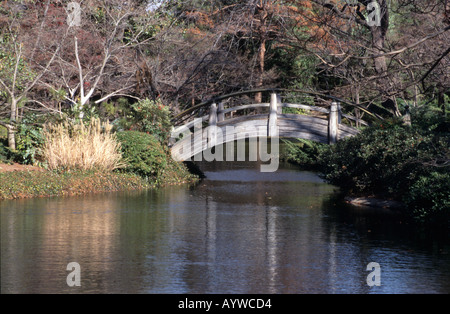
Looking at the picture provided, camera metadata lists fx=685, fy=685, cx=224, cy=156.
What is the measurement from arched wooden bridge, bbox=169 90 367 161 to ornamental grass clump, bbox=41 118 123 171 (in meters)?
2.79

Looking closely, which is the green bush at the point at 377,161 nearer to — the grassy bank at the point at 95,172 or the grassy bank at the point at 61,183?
the grassy bank at the point at 95,172

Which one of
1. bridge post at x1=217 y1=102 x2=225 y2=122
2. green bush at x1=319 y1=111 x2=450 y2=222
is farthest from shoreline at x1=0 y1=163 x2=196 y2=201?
green bush at x1=319 y1=111 x2=450 y2=222

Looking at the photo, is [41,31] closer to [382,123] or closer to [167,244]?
[382,123]

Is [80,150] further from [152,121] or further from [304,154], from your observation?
[304,154]

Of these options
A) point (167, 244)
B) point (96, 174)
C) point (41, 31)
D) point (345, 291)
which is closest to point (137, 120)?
point (96, 174)

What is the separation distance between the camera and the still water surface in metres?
9.34

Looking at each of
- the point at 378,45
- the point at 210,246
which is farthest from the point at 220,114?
the point at 210,246

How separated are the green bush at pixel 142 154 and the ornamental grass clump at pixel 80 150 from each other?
32 centimetres

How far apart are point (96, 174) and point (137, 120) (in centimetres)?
335

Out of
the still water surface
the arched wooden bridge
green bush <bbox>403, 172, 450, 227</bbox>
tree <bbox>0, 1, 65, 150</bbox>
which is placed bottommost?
the still water surface

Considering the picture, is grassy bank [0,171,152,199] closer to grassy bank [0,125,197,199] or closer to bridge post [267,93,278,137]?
grassy bank [0,125,197,199]

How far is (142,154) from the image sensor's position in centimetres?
1970

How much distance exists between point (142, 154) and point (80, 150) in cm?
180

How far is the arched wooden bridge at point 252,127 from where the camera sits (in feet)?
70.7
